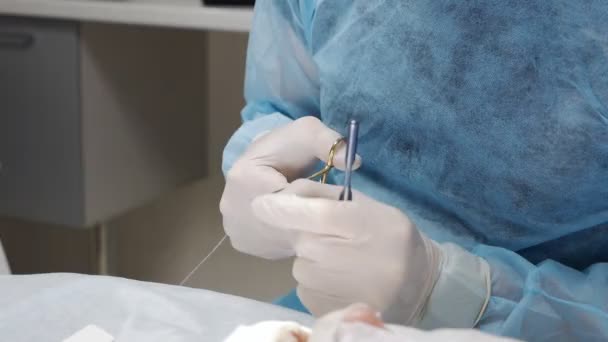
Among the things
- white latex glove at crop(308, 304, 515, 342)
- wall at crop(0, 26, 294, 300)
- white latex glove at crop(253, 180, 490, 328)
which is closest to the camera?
white latex glove at crop(308, 304, 515, 342)

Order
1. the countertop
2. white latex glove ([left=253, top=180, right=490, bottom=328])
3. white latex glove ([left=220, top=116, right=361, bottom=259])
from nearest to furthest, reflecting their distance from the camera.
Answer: white latex glove ([left=253, top=180, right=490, bottom=328]) → white latex glove ([left=220, top=116, right=361, bottom=259]) → the countertop

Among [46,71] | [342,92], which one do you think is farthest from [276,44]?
[46,71]

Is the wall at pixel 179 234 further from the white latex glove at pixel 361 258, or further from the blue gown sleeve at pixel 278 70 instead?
the white latex glove at pixel 361 258

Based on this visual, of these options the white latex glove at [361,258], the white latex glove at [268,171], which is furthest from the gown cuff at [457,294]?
the white latex glove at [268,171]

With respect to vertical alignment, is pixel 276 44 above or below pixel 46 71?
above

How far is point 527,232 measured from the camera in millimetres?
827

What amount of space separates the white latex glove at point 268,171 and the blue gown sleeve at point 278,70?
13 centimetres

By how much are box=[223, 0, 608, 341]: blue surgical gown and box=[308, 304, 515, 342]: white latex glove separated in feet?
0.82

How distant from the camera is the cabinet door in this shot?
1.49 metres

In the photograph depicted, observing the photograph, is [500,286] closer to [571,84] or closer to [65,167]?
[571,84]

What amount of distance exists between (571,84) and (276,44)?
1.25ft

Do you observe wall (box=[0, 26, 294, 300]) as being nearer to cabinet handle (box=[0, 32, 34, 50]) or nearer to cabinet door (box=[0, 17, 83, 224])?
cabinet door (box=[0, 17, 83, 224])

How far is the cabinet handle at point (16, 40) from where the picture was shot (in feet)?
4.93

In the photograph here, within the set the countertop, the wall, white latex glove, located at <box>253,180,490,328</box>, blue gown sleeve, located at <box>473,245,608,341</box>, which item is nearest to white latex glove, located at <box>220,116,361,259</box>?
white latex glove, located at <box>253,180,490,328</box>
